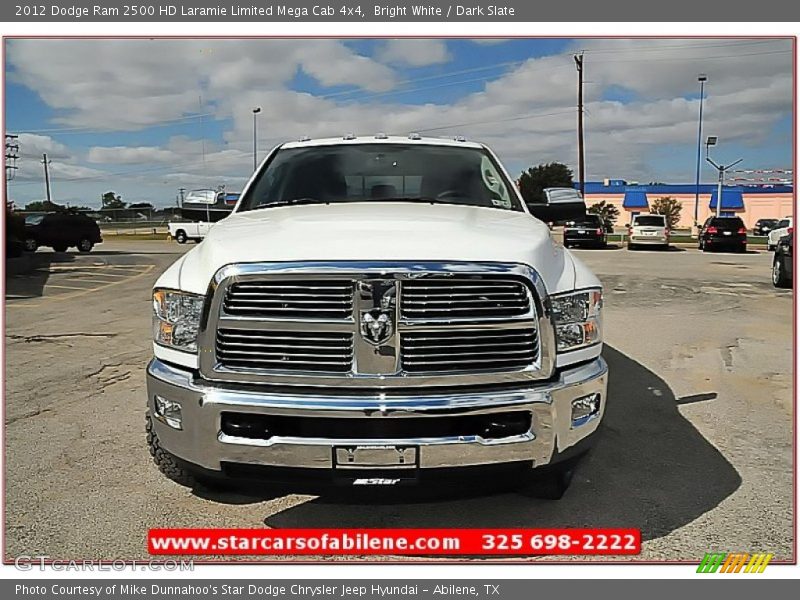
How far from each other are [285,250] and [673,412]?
136 inches

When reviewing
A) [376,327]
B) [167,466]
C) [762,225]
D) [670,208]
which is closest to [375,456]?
[376,327]

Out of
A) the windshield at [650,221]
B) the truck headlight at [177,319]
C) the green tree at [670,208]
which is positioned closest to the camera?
the truck headlight at [177,319]

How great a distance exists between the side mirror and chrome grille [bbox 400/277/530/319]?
1.96 metres

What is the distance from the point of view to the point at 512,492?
120 inches

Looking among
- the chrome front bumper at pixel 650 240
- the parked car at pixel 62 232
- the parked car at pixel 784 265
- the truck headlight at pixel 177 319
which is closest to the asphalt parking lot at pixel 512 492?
the truck headlight at pixel 177 319

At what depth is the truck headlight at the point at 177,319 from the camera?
294 centimetres

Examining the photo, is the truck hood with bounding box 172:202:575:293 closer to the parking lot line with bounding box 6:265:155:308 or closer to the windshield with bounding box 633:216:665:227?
the parking lot line with bounding box 6:265:155:308

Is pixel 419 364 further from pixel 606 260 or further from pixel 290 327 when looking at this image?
pixel 606 260

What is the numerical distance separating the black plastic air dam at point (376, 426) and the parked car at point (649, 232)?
26.2m

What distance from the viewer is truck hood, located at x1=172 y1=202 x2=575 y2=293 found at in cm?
A: 283

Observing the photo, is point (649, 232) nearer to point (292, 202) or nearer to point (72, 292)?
point (72, 292)

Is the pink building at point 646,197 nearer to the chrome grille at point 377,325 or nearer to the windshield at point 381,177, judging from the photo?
Result: the windshield at point 381,177

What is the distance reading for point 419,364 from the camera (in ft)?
9.25

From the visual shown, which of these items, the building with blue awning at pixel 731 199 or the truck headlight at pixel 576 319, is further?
the building with blue awning at pixel 731 199
